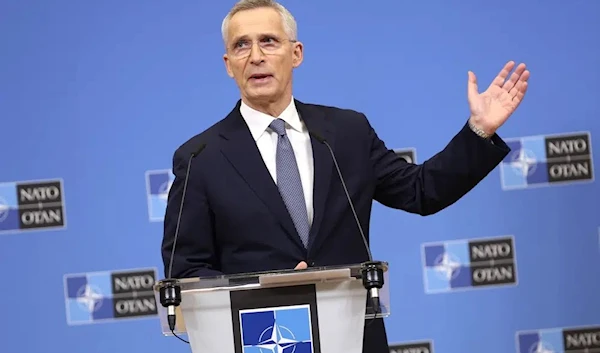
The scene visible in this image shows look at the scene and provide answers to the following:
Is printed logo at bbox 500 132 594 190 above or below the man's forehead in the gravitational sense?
below

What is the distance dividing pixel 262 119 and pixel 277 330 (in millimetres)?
718

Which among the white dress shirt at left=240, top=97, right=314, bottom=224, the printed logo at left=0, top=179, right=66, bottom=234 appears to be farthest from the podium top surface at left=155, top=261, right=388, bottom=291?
the printed logo at left=0, top=179, right=66, bottom=234

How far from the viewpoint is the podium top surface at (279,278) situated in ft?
6.22

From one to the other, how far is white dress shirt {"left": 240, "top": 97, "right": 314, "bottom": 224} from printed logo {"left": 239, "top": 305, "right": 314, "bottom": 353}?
51cm

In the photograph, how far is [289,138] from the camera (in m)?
2.48

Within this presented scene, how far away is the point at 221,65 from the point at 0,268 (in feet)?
3.93

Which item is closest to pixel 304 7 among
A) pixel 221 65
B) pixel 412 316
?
pixel 221 65

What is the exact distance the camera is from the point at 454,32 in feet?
13.2

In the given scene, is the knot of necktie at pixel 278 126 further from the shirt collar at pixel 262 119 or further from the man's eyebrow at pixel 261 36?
the man's eyebrow at pixel 261 36

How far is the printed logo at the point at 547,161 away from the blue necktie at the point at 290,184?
1772 millimetres

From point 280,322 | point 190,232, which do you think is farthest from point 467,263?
point 280,322

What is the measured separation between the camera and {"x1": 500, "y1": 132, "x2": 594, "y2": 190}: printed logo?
13.1ft

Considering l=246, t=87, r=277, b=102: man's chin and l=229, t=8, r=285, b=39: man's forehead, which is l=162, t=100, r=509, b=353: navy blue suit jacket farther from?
l=229, t=8, r=285, b=39: man's forehead

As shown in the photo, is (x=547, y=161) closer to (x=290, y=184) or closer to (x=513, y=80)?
(x=513, y=80)
